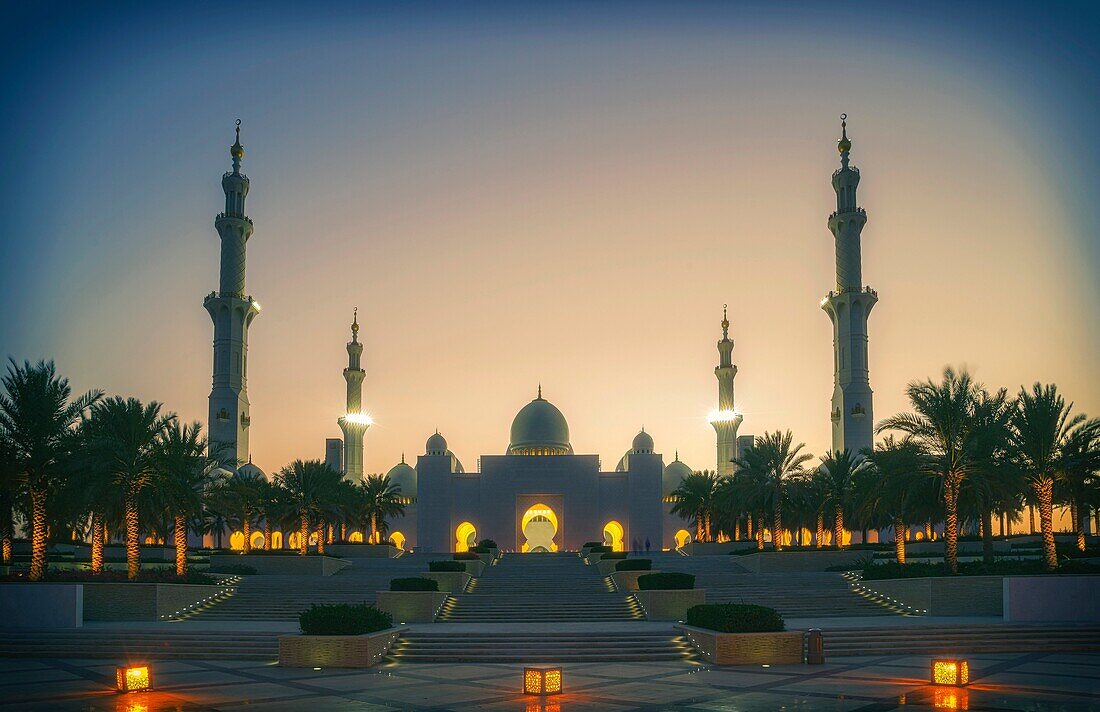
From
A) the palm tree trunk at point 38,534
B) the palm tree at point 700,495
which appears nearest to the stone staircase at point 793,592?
the palm tree at point 700,495

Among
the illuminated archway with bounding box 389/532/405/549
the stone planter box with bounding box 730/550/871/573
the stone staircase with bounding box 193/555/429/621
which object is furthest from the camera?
the illuminated archway with bounding box 389/532/405/549

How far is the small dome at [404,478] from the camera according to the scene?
76.3m

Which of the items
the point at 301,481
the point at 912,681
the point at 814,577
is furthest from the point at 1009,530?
the point at 912,681

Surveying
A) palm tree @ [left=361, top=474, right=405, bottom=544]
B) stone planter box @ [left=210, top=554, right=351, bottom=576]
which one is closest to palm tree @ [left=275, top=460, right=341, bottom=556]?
stone planter box @ [left=210, top=554, right=351, bottom=576]

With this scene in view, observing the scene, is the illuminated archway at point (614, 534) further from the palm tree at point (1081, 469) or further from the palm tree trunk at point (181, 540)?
the palm tree trunk at point (181, 540)

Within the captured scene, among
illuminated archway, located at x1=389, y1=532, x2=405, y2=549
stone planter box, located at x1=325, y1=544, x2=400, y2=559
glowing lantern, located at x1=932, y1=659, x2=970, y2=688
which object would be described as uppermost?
glowing lantern, located at x1=932, y1=659, x2=970, y2=688

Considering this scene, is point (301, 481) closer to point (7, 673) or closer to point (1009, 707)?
point (7, 673)

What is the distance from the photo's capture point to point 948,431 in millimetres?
29047

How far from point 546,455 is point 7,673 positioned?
5329cm

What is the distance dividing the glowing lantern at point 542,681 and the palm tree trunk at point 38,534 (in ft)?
57.8

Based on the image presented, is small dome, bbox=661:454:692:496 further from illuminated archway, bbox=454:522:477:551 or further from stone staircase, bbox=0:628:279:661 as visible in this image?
stone staircase, bbox=0:628:279:661

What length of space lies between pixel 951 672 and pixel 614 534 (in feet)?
171

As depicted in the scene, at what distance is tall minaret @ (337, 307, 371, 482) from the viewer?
71312mm

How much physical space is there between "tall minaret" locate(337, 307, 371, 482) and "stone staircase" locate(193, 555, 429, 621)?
110 feet
